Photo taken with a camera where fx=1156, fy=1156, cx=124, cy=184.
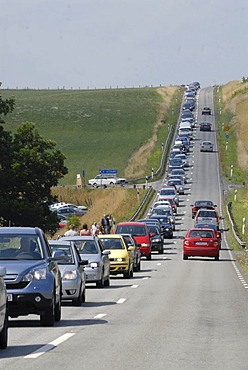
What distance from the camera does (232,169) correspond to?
105875 mm

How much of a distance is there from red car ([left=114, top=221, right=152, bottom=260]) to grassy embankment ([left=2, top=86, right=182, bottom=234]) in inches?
1083

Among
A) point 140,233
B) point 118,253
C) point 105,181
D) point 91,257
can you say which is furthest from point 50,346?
point 105,181

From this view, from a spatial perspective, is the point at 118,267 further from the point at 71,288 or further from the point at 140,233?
the point at 140,233

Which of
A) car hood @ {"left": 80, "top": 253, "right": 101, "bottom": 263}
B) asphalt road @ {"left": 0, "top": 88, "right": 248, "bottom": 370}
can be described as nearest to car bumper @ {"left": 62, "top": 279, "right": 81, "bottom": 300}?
asphalt road @ {"left": 0, "top": 88, "right": 248, "bottom": 370}

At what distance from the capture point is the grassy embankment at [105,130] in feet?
304

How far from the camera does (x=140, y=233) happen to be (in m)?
48.1

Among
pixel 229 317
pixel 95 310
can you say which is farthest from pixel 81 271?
pixel 229 317

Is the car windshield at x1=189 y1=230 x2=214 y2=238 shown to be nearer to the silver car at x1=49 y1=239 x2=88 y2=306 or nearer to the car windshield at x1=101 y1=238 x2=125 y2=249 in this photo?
the car windshield at x1=101 y1=238 x2=125 y2=249

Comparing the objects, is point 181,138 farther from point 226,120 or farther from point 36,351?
point 36,351

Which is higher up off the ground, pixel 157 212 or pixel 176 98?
pixel 176 98

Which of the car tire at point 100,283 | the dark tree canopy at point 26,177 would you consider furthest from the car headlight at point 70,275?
the dark tree canopy at point 26,177

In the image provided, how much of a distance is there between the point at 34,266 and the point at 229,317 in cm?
435

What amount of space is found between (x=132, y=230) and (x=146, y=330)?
102 feet

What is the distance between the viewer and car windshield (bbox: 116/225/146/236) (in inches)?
1898
